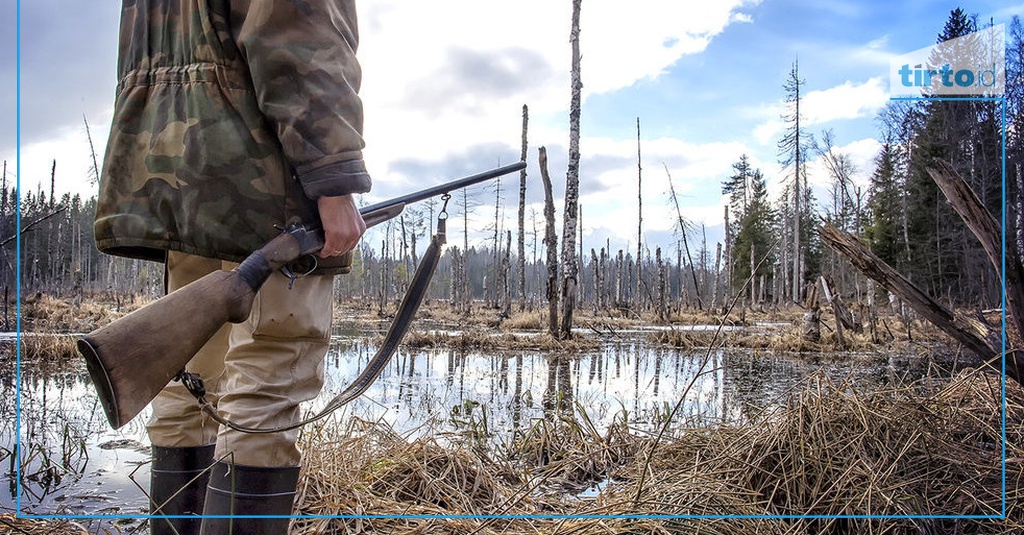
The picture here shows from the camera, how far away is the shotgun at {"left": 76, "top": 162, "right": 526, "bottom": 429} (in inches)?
49.6

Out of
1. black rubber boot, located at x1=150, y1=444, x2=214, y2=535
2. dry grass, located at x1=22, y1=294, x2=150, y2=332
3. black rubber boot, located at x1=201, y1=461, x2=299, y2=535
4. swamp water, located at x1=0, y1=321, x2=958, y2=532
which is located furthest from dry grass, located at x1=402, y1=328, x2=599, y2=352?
black rubber boot, located at x1=201, y1=461, x2=299, y2=535

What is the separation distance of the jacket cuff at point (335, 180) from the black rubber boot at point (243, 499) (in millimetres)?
766

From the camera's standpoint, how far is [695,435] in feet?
10.8

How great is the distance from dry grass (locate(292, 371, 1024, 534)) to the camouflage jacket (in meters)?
1.36

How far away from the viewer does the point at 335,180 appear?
1.57 meters

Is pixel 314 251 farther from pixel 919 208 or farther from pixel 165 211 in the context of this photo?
pixel 919 208

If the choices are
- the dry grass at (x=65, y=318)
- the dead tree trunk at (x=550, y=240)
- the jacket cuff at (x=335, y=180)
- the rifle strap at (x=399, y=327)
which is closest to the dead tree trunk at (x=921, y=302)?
the rifle strap at (x=399, y=327)

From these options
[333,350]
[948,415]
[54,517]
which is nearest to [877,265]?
[948,415]

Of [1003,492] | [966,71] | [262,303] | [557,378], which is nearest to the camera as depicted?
[262,303]

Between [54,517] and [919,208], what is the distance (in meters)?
5.47

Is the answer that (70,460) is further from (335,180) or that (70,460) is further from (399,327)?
(335,180)

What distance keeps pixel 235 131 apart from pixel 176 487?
115 cm

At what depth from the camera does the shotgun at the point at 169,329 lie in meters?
1.26

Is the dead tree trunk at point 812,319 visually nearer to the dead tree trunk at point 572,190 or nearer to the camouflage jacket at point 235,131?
the dead tree trunk at point 572,190
